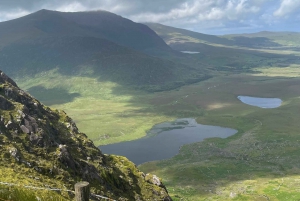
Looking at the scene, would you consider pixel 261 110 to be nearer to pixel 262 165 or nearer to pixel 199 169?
pixel 262 165

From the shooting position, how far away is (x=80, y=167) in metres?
38.7

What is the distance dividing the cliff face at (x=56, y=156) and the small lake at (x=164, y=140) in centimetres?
6100

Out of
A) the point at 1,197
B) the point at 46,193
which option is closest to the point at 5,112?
the point at 46,193

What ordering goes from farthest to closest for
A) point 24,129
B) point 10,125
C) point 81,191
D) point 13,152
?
point 24,129
point 10,125
point 13,152
point 81,191

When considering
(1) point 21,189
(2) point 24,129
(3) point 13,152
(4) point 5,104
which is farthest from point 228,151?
(1) point 21,189

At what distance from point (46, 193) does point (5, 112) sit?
1995 cm

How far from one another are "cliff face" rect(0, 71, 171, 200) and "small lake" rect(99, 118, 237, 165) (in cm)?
6100

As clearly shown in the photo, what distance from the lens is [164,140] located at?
13675 centimetres

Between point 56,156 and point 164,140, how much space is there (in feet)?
336

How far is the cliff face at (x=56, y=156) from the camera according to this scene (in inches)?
1297

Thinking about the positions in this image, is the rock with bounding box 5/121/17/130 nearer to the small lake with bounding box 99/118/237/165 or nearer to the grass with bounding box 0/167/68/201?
the grass with bounding box 0/167/68/201

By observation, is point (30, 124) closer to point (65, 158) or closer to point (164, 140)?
point (65, 158)

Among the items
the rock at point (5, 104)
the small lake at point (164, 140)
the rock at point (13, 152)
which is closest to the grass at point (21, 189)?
the rock at point (13, 152)

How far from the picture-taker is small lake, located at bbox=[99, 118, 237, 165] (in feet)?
389
